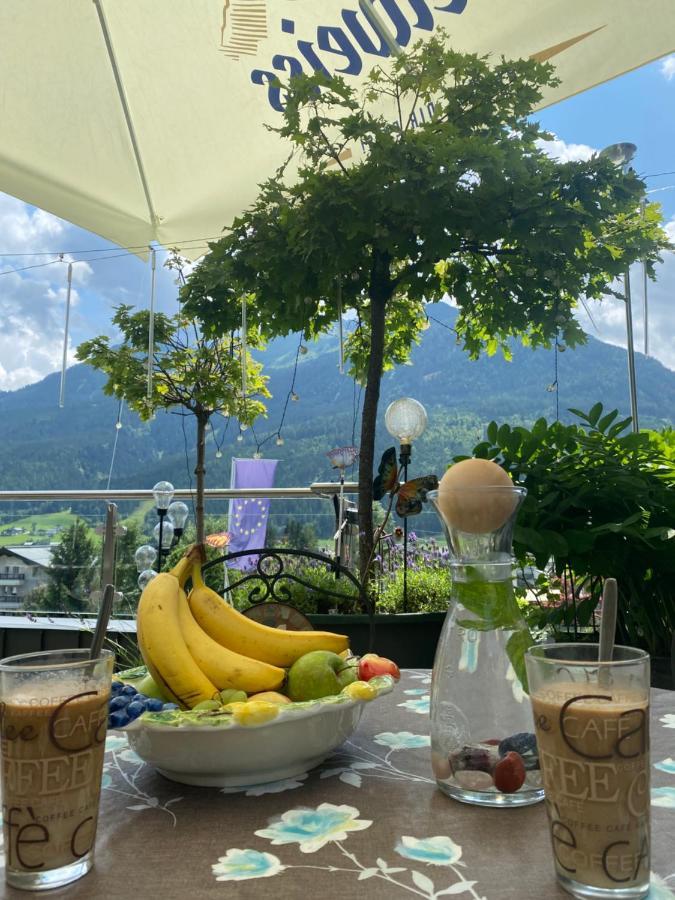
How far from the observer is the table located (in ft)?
1.49

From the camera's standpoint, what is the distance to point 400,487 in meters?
2.91

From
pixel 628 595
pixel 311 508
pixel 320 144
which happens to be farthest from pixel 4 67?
pixel 628 595

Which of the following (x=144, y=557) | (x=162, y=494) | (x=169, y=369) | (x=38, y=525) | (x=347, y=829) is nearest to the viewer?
(x=347, y=829)

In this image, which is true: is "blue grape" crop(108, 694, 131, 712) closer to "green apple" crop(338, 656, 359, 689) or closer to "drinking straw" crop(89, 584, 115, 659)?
"drinking straw" crop(89, 584, 115, 659)

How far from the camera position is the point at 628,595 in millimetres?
1868

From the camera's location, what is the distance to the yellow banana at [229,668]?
0.73 meters

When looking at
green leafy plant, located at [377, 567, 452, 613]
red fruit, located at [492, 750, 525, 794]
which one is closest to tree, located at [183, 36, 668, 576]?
green leafy plant, located at [377, 567, 452, 613]

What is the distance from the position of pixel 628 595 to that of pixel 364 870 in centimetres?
160

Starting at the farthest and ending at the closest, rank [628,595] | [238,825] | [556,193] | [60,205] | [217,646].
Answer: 1. [60,205]
2. [556,193]
3. [628,595]
4. [217,646]
5. [238,825]

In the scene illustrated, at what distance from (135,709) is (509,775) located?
34 cm

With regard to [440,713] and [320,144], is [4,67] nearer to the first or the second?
[320,144]

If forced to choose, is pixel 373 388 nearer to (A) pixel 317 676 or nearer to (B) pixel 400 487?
(B) pixel 400 487

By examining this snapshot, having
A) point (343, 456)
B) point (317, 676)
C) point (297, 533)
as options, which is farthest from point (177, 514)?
point (317, 676)

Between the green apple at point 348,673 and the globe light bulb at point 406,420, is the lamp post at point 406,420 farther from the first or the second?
the green apple at point 348,673
